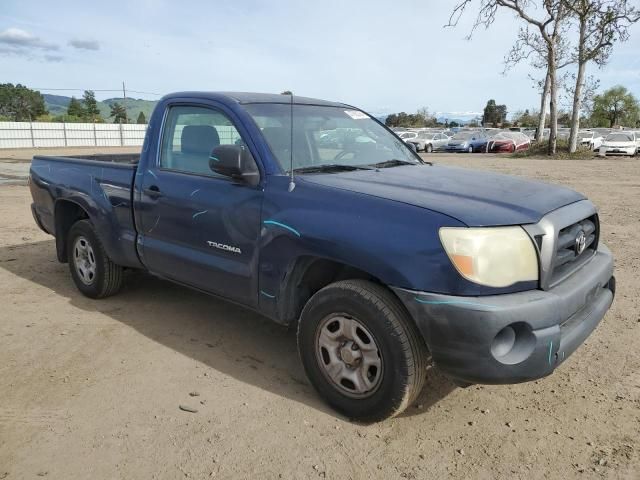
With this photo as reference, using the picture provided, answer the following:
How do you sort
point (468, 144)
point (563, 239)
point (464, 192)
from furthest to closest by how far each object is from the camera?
point (468, 144), point (464, 192), point (563, 239)

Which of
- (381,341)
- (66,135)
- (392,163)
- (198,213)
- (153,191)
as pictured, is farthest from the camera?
(66,135)

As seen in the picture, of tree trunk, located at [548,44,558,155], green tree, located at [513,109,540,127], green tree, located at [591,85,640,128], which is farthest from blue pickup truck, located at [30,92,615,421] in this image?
green tree, located at [591,85,640,128]

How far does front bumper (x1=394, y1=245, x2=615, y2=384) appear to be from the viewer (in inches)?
96.8

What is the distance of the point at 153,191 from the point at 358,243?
76.4 inches

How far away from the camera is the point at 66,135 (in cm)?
4172

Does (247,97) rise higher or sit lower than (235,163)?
higher

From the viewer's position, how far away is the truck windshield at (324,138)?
3475 mm

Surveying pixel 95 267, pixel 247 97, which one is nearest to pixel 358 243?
pixel 247 97

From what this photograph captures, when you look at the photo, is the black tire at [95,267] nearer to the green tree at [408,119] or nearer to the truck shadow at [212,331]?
the truck shadow at [212,331]

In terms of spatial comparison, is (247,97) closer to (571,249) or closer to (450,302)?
(450,302)

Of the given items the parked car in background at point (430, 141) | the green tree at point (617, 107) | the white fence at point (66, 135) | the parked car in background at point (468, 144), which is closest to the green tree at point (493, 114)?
the green tree at point (617, 107)

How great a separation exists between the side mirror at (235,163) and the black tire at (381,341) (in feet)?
2.83

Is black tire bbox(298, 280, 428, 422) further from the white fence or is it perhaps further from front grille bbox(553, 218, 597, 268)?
the white fence

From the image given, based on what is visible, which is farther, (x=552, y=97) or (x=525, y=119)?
(x=525, y=119)
